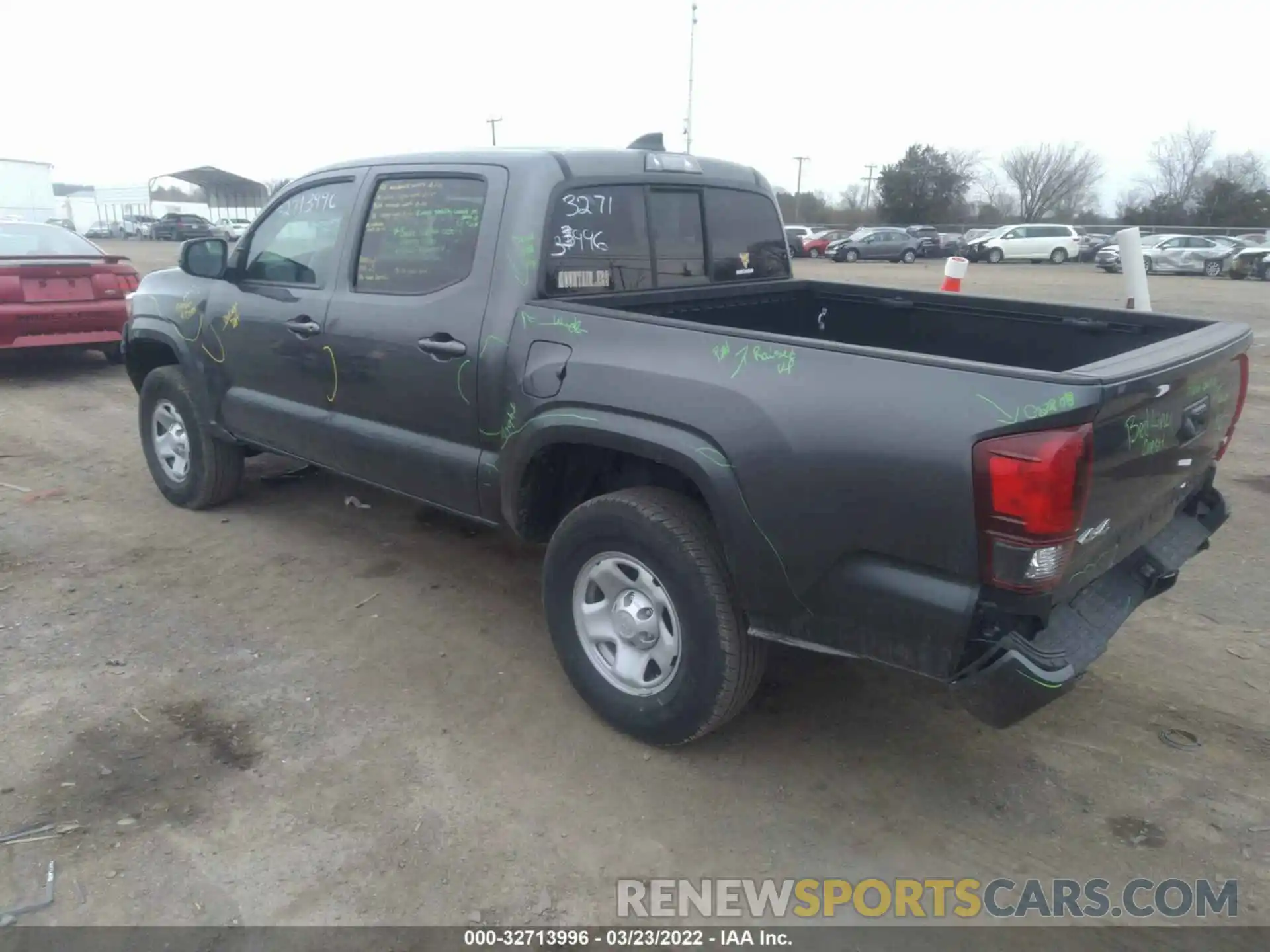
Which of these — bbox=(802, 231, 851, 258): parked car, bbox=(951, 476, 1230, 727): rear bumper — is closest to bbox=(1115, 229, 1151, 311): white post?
bbox=(951, 476, 1230, 727): rear bumper

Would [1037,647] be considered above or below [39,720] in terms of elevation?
above

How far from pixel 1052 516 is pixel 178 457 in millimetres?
4908

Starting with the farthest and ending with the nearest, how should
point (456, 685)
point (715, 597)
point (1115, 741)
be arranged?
point (456, 685) → point (1115, 741) → point (715, 597)

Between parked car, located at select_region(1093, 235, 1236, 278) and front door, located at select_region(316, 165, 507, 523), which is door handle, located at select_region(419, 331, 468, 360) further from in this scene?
parked car, located at select_region(1093, 235, 1236, 278)

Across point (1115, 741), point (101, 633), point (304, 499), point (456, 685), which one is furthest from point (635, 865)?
point (304, 499)

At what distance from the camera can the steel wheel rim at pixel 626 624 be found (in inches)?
122

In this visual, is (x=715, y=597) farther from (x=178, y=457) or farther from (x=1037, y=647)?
(x=178, y=457)

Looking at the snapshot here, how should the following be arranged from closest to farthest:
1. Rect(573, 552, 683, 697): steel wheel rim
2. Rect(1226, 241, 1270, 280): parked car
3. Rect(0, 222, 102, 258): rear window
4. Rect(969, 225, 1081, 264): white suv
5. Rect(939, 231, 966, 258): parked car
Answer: Rect(573, 552, 683, 697): steel wheel rim < Rect(0, 222, 102, 258): rear window < Rect(1226, 241, 1270, 280): parked car < Rect(969, 225, 1081, 264): white suv < Rect(939, 231, 966, 258): parked car

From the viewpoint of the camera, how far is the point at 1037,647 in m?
2.44

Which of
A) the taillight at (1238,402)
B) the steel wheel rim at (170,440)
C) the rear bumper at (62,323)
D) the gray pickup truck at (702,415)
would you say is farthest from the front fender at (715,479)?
the rear bumper at (62,323)

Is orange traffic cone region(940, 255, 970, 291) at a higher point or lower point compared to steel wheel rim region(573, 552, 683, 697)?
higher

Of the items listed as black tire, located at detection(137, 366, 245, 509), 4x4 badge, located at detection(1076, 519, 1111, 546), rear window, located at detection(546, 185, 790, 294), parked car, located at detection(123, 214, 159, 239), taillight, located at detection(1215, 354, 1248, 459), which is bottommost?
parked car, located at detection(123, 214, 159, 239)

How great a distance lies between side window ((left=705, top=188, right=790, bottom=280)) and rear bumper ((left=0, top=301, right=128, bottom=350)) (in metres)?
6.60

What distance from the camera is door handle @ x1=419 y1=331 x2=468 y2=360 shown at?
353cm
